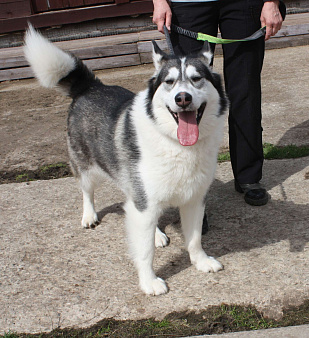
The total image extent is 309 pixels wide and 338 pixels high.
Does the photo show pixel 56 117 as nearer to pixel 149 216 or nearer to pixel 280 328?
pixel 149 216

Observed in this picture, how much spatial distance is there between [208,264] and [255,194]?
935 millimetres

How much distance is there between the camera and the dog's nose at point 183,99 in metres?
2.24

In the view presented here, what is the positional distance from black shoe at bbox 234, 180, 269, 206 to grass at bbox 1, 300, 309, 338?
1.15m

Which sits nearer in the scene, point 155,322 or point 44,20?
point 155,322

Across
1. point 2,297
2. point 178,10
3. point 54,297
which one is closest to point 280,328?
point 54,297

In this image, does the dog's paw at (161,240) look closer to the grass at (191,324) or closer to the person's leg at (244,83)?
the grass at (191,324)

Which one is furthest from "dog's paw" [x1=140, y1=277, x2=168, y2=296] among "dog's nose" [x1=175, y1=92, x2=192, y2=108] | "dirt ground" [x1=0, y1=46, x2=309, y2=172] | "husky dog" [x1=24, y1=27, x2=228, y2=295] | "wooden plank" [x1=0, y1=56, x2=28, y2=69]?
"wooden plank" [x1=0, y1=56, x2=28, y2=69]

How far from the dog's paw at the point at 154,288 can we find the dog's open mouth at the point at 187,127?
87 cm

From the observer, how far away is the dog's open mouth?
2355mm

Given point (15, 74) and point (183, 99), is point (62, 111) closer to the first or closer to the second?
point (15, 74)

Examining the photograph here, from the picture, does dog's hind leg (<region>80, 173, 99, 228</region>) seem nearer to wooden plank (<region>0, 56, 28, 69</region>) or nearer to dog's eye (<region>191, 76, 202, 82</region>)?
dog's eye (<region>191, 76, 202, 82</region>)

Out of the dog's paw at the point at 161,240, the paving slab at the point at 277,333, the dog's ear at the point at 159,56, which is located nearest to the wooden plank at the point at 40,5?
the dog's ear at the point at 159,56

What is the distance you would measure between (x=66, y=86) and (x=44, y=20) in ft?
21.8

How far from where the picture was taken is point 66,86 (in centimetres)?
338
